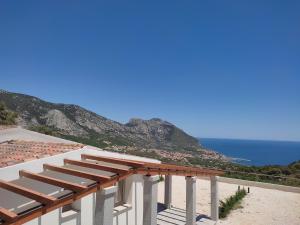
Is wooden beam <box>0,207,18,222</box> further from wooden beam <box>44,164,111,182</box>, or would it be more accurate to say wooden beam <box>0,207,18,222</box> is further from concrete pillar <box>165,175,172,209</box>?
concrete pillar <box>165,175,172,209</box>

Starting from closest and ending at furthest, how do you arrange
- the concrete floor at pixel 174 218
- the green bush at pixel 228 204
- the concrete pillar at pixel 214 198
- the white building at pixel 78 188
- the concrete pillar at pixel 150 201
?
the white building at pixel 78 188, the concrete pillar at pixel 150 201, the concrete floor at pixel 174 218, the concrete pillar at pixel 214 198, the green bush at pixel 228 204

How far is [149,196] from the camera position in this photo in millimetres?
9344

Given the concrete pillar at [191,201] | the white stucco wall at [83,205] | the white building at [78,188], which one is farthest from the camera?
the concrete pillar at [191,201]

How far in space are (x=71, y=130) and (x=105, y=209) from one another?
6490cm

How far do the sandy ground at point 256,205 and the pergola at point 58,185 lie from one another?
27.8 ft

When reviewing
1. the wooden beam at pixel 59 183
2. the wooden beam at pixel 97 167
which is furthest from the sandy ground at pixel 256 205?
the wooden beam at pixel 59 183

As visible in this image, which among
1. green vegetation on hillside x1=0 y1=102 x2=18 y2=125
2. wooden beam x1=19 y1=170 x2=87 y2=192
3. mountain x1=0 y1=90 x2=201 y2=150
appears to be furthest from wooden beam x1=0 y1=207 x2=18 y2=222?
mountain x1=0 y1=90 x2=201 y2=150

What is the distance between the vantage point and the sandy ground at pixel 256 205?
53.9 ft

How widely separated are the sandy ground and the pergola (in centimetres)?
847

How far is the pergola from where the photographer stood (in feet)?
19.1

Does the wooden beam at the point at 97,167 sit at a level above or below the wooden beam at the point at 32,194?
above

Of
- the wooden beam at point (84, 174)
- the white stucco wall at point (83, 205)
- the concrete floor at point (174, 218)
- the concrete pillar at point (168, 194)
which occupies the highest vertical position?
the wooden beam at point (84, 174)

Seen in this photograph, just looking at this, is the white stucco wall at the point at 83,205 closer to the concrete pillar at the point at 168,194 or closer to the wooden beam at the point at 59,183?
the wooden beam at the point at 59,183

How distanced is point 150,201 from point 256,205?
42.4 ft
